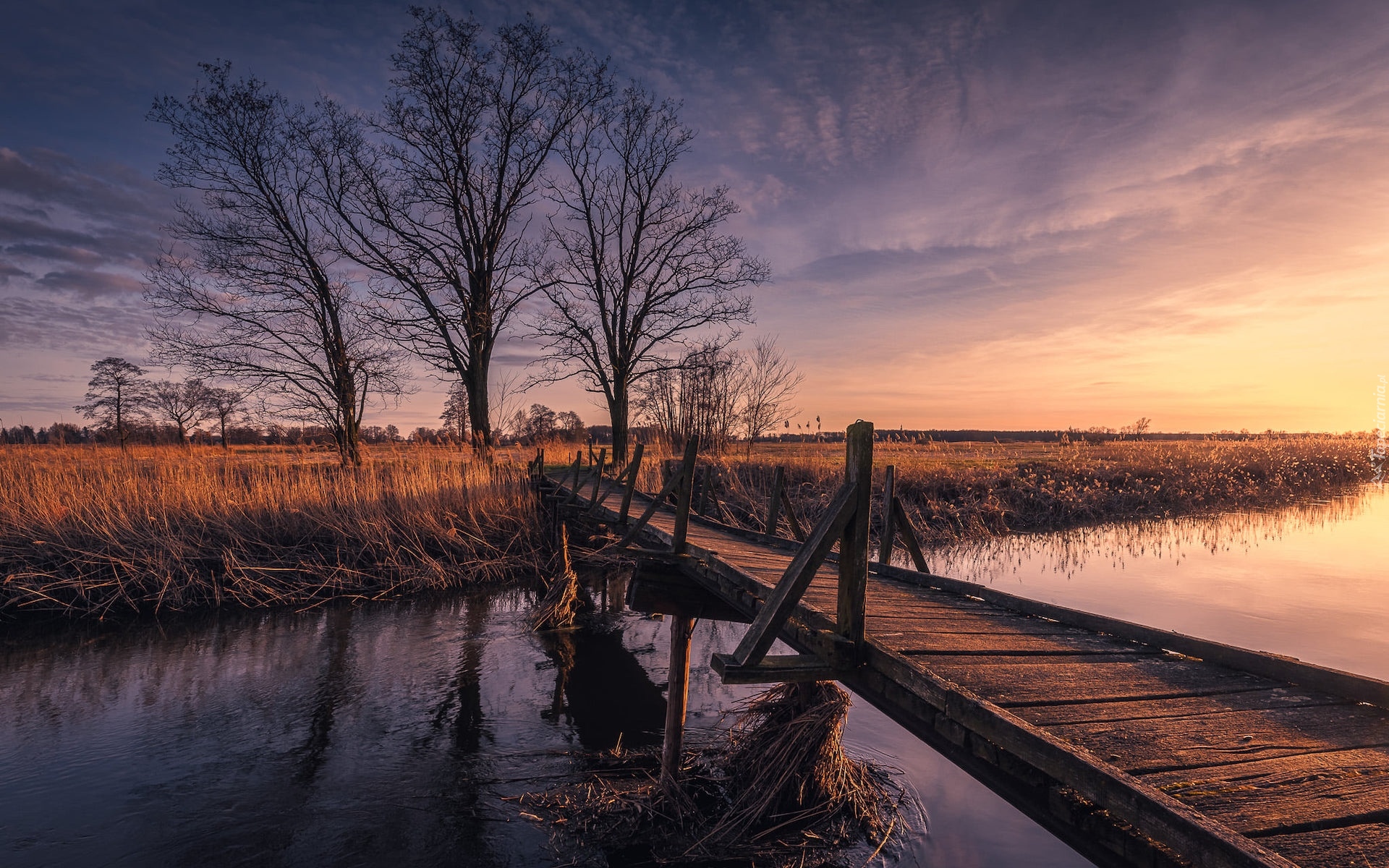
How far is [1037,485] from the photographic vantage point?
1945 centimetres

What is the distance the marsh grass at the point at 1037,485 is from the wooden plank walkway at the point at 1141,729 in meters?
10.7

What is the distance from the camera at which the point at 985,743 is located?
8.22 feet

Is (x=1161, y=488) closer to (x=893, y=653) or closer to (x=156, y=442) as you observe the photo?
(x=893, y=653)

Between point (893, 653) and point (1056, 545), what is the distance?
578 inches

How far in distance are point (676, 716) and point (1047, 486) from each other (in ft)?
56.7

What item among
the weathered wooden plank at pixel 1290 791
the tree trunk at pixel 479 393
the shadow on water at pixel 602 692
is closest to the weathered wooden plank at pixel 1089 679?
the weathered wooden plank at pixel 1290 791

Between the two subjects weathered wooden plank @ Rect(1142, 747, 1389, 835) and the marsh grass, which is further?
the marsh grass

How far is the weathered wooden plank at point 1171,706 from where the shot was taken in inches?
102

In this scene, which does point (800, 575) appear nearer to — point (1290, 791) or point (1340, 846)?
point (1290, 791)

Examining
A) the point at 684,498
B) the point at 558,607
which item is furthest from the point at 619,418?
the point at 684,498

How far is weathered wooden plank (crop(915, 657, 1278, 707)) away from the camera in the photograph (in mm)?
2828

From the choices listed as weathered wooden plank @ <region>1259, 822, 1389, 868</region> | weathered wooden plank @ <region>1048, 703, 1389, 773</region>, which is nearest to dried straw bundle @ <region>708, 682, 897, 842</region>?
weathered wooden plank @ <region>1048, 703, 1389, 773</region>

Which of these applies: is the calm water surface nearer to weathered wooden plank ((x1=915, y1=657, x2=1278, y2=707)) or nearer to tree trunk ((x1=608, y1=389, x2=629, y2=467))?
weathered wooden plank ((x1=915, y1=657, x2=1278, y2=707))

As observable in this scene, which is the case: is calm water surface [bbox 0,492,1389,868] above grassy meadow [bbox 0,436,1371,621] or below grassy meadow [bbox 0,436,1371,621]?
below
